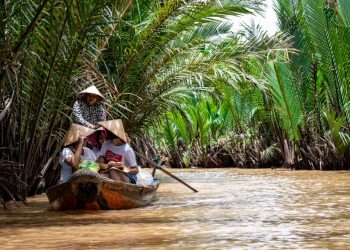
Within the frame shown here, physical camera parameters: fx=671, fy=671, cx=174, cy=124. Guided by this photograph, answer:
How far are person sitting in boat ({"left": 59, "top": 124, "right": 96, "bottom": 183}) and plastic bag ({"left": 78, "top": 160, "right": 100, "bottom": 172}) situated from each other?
16cm

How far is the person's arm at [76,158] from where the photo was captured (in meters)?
6.78

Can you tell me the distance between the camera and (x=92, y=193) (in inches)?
260

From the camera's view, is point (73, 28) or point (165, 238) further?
point (73, 28)

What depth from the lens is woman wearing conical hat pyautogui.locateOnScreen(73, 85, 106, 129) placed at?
24.5 feet

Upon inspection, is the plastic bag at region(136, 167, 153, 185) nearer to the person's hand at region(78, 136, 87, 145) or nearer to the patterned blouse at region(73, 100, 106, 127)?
the patterned blouse at region(73, 100, 106, 127)

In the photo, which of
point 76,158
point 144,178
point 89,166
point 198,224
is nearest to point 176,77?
point 144,178

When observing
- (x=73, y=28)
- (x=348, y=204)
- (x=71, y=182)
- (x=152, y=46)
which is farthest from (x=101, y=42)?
(x=348, y=204)

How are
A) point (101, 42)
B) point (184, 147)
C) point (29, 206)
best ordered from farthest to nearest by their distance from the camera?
point (184, 147)
point (101, 42)
point (29, 206)

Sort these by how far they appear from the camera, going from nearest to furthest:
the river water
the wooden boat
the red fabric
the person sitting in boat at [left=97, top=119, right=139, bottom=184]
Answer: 1. the river water
2. the wooden boat
3. the person sitting in boat at [left=97, top=119, right=139, bottom=184]
4. the red fabric

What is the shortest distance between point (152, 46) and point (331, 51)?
4.21m

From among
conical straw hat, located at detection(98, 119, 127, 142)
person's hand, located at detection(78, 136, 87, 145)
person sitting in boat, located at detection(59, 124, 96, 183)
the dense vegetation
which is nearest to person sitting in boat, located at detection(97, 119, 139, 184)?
conical straw hat, located at detection(98, 119, 127, 142)

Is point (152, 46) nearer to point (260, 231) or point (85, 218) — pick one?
point (85, 218)

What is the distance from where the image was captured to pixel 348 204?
6707 millimetres

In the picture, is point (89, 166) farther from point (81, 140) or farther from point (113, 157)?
point (113, 157)
